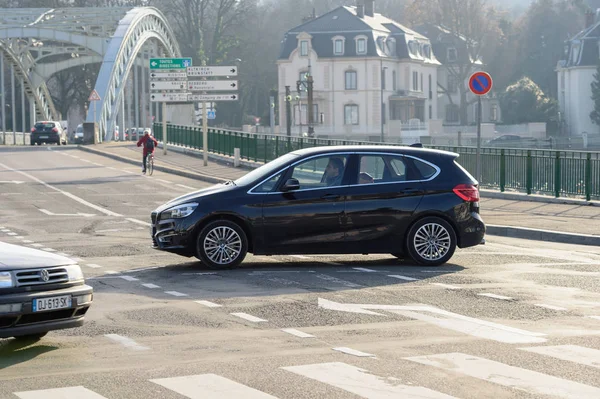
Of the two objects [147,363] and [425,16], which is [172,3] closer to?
[425,16]

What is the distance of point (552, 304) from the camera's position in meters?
12.0

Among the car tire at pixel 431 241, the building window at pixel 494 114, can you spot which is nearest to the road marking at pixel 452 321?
the car tire at pixel 431 241

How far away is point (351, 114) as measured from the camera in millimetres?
98000

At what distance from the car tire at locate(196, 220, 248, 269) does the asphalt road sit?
183mm

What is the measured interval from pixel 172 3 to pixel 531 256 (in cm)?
8198

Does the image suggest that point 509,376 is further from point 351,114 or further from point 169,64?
point 351,114

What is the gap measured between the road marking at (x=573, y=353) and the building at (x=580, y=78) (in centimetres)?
9350

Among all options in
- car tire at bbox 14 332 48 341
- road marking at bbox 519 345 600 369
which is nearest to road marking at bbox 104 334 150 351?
car tire at bbox 14 332 48 341

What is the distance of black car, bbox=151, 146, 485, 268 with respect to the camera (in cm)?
1504

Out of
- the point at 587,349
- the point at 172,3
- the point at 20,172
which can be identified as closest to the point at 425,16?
the point at 172,3

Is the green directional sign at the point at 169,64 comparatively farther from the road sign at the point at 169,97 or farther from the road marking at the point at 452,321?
the road marking at the point at 452,321

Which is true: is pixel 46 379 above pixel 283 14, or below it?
below

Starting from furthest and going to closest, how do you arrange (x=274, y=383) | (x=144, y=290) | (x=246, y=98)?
(x=246, y=98)
(x=144, y=290)
(x=274, y=383)

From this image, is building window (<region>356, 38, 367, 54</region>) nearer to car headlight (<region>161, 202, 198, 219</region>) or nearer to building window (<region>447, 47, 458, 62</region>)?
building window (<region>447, 47, 458, 62</region>)
